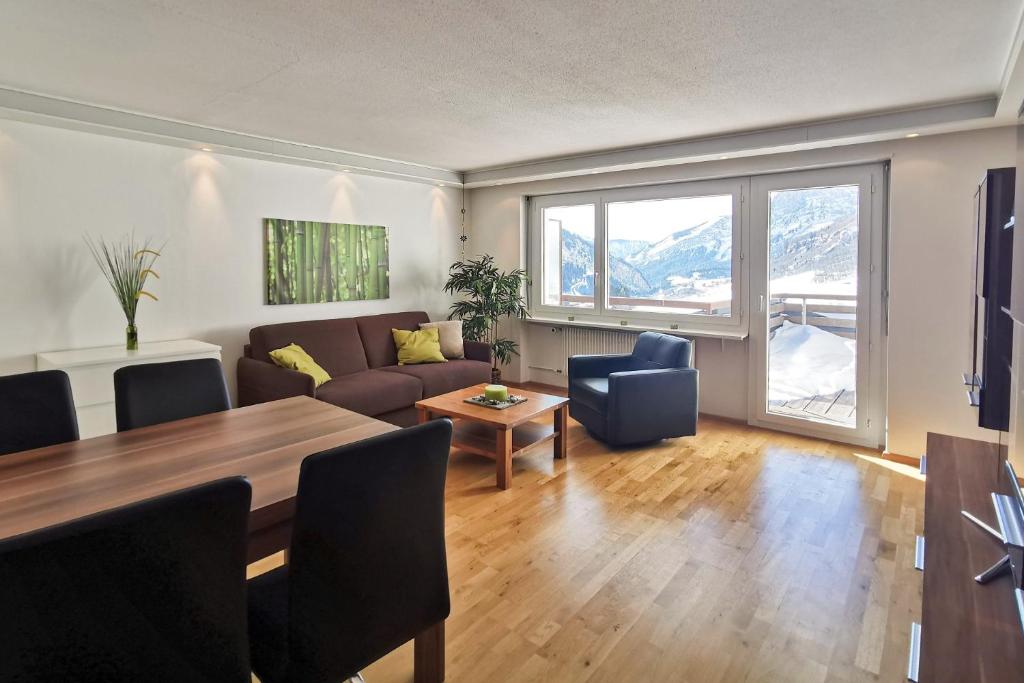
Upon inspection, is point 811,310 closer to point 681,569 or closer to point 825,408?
point 825,408

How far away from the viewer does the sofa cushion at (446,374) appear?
196 inches

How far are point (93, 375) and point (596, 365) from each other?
363cm

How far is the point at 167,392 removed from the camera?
7.87 feet

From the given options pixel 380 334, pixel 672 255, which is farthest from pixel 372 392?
pixel 672 255

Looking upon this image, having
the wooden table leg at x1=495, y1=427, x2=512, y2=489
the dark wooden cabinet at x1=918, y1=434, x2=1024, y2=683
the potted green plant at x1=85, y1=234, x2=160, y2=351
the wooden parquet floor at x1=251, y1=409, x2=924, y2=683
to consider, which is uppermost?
the potted green plant at x1=85, y1=234, x2=160, y2=351

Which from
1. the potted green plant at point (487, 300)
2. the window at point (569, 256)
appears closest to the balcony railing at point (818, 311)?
the window at point (569, 256)

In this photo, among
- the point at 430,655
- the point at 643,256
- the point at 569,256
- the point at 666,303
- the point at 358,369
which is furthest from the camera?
the point at 569,256

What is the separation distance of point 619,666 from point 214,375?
2057 mm

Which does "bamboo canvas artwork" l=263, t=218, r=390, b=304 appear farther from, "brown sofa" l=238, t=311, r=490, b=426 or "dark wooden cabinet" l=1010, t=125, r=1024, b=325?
"dark wooden cabinet" l=1010, t=125, r=1024, b=325

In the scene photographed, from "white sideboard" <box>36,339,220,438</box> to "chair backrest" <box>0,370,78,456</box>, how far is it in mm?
1517

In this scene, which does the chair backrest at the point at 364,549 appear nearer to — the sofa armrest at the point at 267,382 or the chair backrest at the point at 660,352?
the sofa armrest at the point at 267,382

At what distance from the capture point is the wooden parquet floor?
2.05 m

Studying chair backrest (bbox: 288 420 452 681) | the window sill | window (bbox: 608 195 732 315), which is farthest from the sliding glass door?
chair backrest (bbox: 288 420 452 681)

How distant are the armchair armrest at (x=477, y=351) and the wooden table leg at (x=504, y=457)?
2.15 meters
